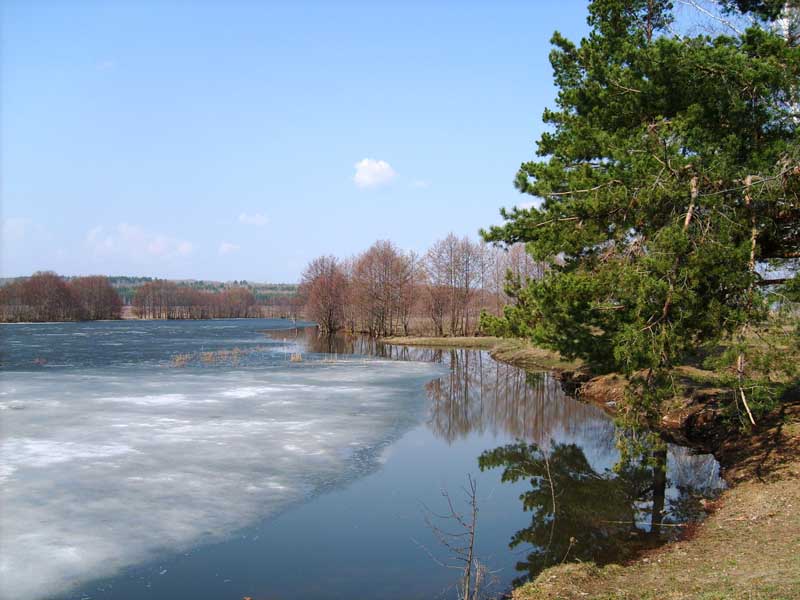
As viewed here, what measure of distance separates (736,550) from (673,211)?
5686 millimetres

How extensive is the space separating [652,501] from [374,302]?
5562cm

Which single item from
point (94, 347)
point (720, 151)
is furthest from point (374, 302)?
point (720, 151)

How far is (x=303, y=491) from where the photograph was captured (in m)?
11.7

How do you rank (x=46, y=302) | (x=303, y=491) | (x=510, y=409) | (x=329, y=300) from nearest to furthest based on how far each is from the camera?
(x=303, y=491) → (x=510, y=409) → (x=329, y=300) → (x=46, y=302)

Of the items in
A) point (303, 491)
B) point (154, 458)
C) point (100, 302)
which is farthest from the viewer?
point (100, 302)

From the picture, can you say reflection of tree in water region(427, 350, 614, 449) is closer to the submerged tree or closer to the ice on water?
the ice on water

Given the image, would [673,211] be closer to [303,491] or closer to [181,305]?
[303,491]

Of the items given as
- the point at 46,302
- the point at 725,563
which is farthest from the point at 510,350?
the point at 46,302

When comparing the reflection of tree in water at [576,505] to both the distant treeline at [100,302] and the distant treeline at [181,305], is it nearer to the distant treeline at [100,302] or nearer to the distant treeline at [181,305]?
the distant treeline at [100,302]

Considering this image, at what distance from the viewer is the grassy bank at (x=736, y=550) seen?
21.9 feet

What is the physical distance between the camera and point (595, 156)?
572 inches

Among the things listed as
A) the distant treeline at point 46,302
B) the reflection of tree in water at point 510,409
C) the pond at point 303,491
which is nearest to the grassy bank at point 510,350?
the reflection of tree in water at point 510,409

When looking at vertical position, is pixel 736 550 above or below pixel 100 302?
below

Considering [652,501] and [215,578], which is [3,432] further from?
[652,501]
